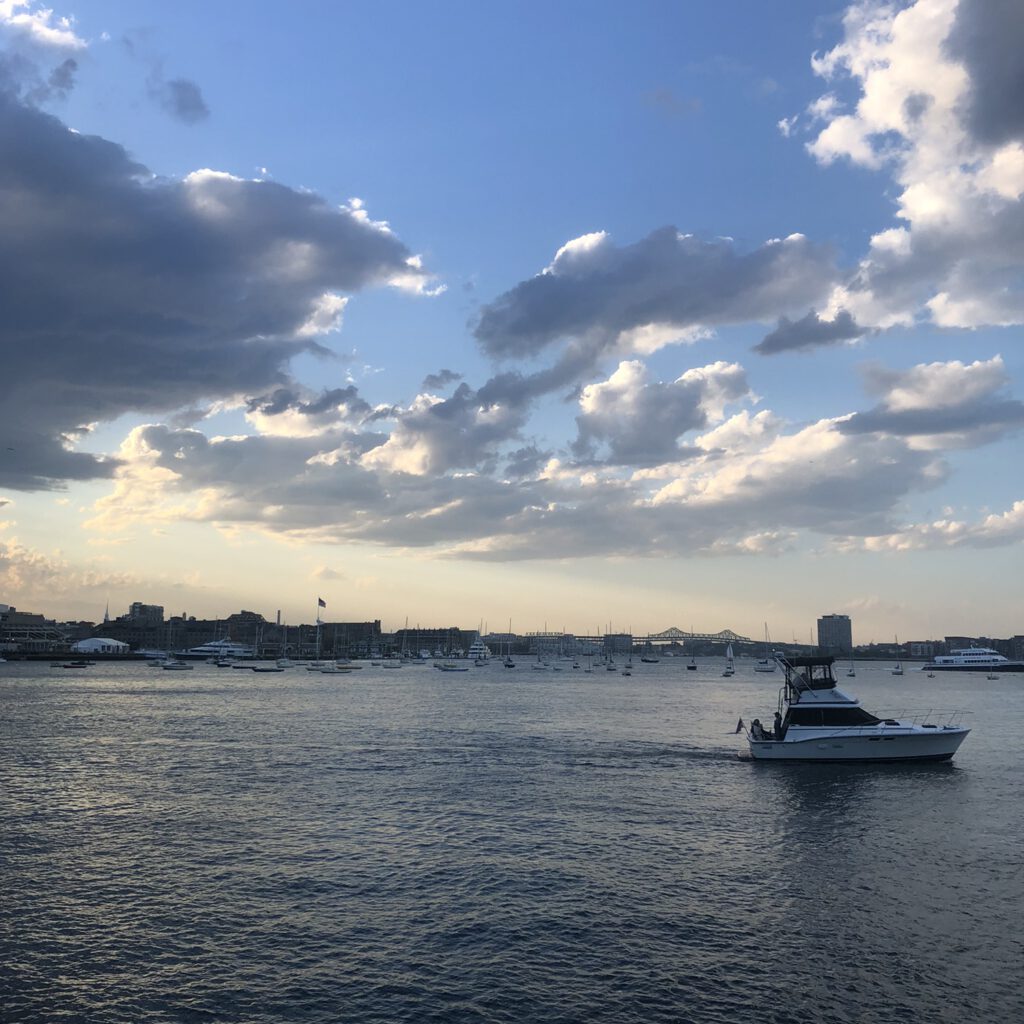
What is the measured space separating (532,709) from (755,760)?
5598cm

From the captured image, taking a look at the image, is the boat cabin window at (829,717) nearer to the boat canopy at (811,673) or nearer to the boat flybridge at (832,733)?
the boat flybridge at (832,733)

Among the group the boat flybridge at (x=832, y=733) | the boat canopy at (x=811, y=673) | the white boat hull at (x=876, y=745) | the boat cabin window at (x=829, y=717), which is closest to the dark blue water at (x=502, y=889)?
the white boat hull at (x=876, y=745)

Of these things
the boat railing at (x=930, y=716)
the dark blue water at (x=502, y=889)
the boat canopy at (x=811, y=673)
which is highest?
the boat canopy at (x=811, y=673)

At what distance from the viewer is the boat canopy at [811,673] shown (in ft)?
212

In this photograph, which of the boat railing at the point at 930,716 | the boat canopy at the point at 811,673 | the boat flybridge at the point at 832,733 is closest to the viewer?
the boat flybridge at the point at 832,733

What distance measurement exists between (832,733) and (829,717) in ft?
6.44

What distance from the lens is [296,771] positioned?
5659 centimetres

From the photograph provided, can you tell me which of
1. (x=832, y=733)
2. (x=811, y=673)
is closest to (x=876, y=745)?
(x=832, y=733)

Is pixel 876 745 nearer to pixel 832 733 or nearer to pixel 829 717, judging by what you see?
pixel 832 733

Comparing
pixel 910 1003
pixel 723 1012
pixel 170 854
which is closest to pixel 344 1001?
pixel 723 1012

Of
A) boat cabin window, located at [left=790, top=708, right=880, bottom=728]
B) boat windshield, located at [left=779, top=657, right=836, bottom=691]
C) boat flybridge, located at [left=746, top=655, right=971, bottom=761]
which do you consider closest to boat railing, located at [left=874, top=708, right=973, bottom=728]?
boat windshield, located at [left=779, top=657, right=836, bottom=691]

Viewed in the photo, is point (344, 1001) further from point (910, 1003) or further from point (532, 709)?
point (532, 709)

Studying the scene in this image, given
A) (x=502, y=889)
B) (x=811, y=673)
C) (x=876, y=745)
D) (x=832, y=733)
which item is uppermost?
(x=811, y=673)

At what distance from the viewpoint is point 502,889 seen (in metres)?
30.5
